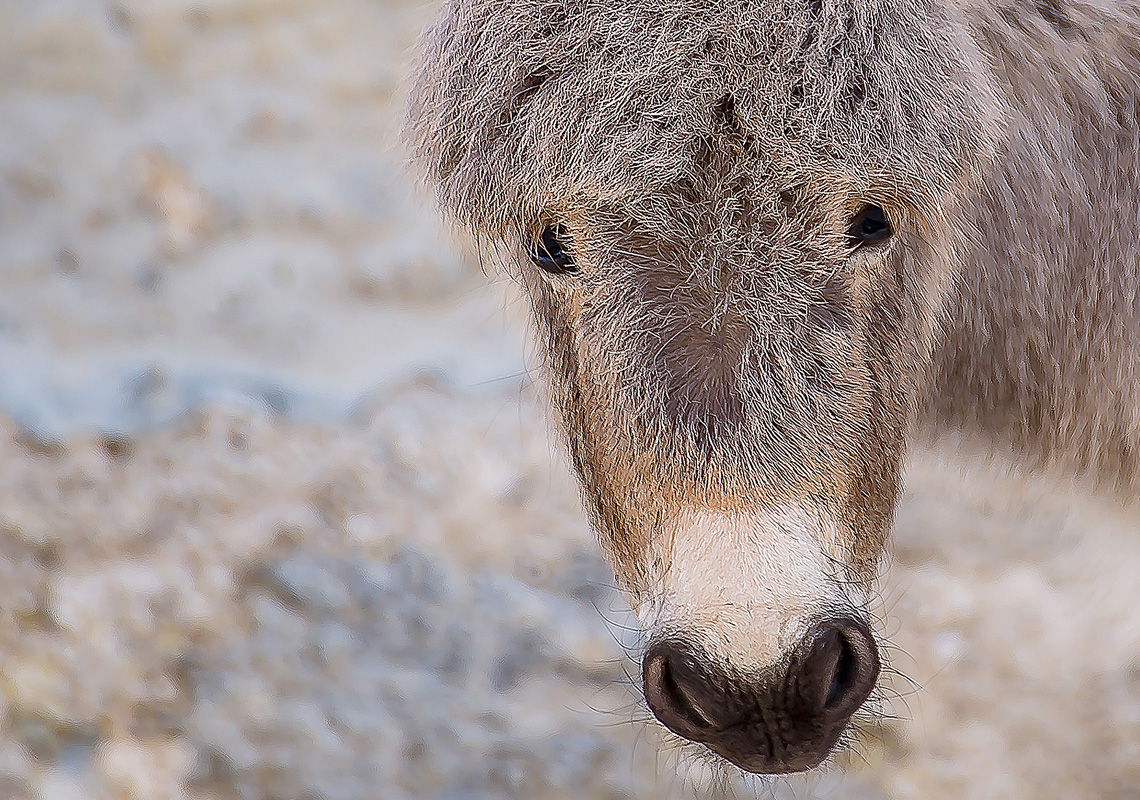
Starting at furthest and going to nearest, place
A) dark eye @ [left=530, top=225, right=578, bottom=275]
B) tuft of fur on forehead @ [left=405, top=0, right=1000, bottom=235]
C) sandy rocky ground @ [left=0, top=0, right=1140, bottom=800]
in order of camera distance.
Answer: sandy rocky ground @ [left=0, top=0, right=1140, bottom=800] < dark eye @ [left=530, top=225, right=578, bottom=275] < tuft of fur on forehead @ [left=405, top=0, right=1000, bottom=235]

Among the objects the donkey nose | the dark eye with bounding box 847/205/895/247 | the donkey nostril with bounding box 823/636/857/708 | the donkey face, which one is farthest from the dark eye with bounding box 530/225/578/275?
the donkey nostril with bounding box 823/636/857/708

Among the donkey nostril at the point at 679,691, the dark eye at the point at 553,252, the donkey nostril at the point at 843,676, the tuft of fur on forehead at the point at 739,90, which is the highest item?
the tuft of fur on forehead at the point at 739,90

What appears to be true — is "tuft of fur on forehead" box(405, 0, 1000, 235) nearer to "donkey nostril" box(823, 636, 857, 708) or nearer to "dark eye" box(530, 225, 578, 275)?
"dark eye" box(530, 225, 578, 275)

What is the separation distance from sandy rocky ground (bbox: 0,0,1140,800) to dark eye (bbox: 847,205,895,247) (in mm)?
896

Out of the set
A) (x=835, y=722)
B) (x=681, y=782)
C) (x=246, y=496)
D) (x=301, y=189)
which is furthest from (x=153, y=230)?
(x=835, y=722)

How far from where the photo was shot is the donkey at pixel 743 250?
47.8 inches

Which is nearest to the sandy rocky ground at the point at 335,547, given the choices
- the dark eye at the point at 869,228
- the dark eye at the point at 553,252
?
the dark eye at the point at 553,252

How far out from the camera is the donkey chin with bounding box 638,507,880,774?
1217mm

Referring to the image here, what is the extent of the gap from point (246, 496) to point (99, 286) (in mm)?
1347

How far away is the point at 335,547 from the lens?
2736mm

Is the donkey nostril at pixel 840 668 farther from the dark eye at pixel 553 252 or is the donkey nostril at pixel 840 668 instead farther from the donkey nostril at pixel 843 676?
the dark eye at pixel 553 252

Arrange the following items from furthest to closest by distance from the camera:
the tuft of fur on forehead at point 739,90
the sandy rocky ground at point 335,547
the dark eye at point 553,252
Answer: the sandy rocky ground at point 335,547 → the dark eye at point 553,252 → the tuft of fur on forehead at point 739,90

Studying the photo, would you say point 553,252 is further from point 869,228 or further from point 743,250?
point 869,228

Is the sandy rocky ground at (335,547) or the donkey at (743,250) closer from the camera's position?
the donkey at (743,250)
